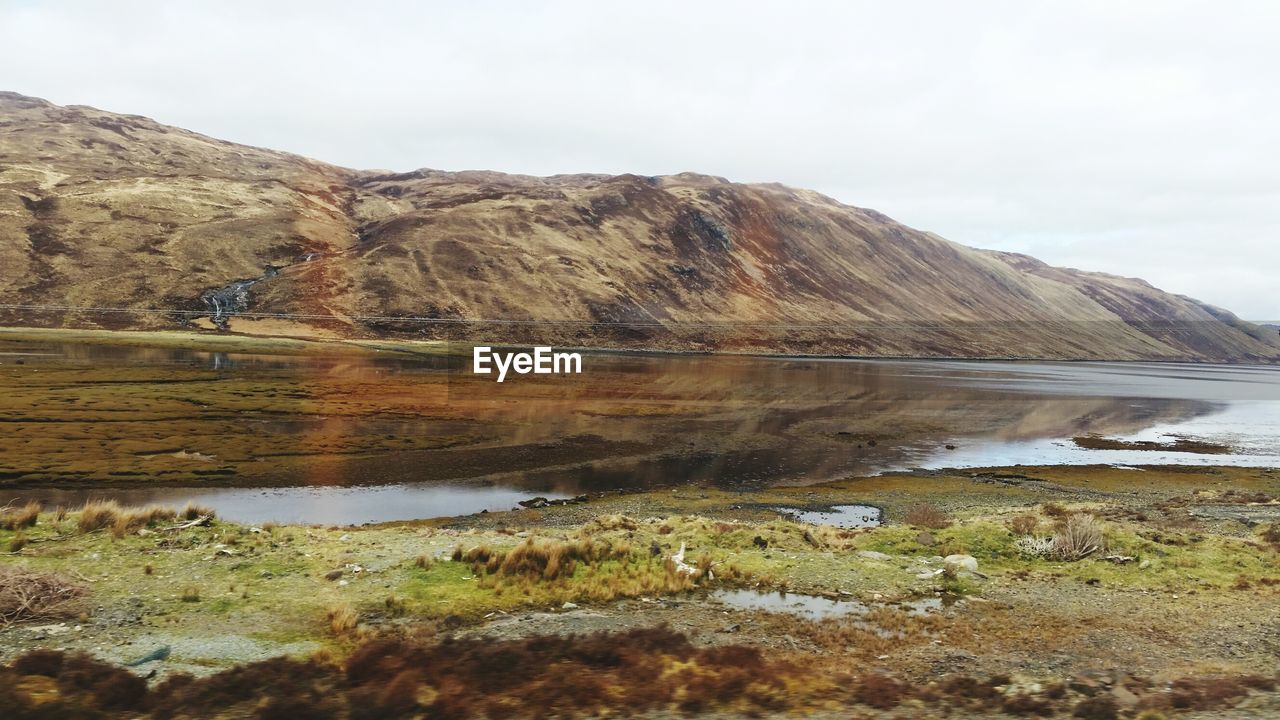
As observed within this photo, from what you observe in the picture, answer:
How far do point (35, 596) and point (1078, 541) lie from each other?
21.2m

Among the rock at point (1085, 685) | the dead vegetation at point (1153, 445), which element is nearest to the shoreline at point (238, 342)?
the dead vegetation at point (1153, 445)

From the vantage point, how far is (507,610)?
515 inches

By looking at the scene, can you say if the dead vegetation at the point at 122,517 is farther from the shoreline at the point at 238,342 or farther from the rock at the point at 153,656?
the shoreline at the point at 238,342

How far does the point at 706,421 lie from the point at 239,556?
3869cm

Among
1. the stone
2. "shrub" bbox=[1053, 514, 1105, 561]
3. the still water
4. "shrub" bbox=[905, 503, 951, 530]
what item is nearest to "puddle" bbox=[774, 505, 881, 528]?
"shrub" bbox=[905, 503, 951, 530]

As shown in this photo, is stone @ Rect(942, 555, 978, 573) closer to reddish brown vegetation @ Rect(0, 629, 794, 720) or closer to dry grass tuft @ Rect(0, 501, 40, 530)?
reddish brown vegetation @ Rect(0, 629, 794, 720)

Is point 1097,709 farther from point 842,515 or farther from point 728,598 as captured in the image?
point 842,515

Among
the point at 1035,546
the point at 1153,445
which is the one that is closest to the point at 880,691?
the point at 1035,546

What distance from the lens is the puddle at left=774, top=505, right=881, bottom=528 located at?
25578 millimetres

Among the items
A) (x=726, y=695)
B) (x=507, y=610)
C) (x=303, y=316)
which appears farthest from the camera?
(x=303, y=316)

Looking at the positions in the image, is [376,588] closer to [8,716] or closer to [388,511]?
[8,716]

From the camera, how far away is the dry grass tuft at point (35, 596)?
36.3ft

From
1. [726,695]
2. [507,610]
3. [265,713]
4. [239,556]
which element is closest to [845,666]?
[726,695]

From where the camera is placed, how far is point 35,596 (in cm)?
1145
